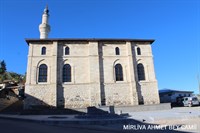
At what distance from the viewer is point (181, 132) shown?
24.1 feet

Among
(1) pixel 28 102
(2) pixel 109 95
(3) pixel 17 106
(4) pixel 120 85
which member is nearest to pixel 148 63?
(4) pixel 120 85

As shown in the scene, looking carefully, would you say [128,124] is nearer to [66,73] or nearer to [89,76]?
[89,76]

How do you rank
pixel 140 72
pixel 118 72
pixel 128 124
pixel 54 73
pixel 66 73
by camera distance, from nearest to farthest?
pixel 128 124 → pixel 54 73 → pixel 66 73 → pixel 118 72 → pixel 140 72

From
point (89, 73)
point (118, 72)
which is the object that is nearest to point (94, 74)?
point (89, 73)

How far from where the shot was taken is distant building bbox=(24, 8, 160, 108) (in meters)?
21.5

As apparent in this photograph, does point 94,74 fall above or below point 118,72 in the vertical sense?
below

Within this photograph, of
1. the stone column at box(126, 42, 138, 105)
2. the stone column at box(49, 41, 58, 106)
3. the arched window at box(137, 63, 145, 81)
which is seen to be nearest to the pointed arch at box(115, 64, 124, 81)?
the stone column at box(126, 42, 138, 105)

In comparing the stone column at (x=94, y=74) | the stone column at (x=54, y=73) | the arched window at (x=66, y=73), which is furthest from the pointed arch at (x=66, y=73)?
the stone column at (x=94, y=74)

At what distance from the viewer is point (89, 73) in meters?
22.6

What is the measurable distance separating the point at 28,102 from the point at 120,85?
12.5 metres

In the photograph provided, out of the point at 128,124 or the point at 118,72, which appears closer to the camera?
the point at 128,124

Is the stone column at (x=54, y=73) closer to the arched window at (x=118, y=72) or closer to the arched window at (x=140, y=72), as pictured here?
the arched window at (x=118, y=72)

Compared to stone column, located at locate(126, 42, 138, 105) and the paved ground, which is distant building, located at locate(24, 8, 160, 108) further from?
the paved ground

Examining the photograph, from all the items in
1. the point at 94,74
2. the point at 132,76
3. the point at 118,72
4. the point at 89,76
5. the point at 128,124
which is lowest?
the point at 128,124
